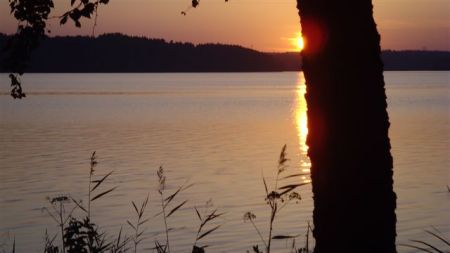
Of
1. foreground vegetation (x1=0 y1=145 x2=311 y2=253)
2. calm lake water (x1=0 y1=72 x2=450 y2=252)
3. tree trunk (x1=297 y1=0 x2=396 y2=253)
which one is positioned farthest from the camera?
calm lake water (x1=0 y1=72 x2=450 y2=252)

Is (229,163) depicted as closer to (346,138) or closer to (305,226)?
(305,226)

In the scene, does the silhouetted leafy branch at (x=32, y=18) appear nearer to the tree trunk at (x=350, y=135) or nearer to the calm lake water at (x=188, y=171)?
the tree trunk at (x=350, y=135)

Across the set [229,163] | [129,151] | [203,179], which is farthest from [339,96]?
[129,151]

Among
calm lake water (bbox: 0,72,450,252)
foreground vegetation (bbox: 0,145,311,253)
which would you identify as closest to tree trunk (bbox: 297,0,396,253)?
foreground vegetation (bbox: 0,145,311,253)

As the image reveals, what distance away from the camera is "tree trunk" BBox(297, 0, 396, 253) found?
397cm

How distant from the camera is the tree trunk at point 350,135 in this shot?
13.0ft

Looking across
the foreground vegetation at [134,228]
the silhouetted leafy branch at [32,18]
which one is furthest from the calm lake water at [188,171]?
the silhouetted leafy branch at [32,18]

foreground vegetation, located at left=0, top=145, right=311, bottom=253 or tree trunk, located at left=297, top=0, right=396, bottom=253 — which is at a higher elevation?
tree trunk, located at left=297, top=0, right=396, bottom=253

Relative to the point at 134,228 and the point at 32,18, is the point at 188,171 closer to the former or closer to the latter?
the point at 134,228

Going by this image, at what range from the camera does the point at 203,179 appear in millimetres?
25109

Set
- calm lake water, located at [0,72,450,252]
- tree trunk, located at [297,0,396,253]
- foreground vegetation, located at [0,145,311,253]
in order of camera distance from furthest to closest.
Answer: calm lake water, located at [0,72,450,252]
foreground vegetation, located at [0,145,311,253]
tree trunk, located at [297,0,396,253]

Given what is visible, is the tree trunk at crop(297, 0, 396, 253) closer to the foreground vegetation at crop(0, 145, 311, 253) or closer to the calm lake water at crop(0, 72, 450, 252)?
the foreground vegetation at crop(0, 145, 311, 253)

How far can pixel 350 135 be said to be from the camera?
399 cm

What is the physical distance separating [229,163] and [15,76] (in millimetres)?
24557
